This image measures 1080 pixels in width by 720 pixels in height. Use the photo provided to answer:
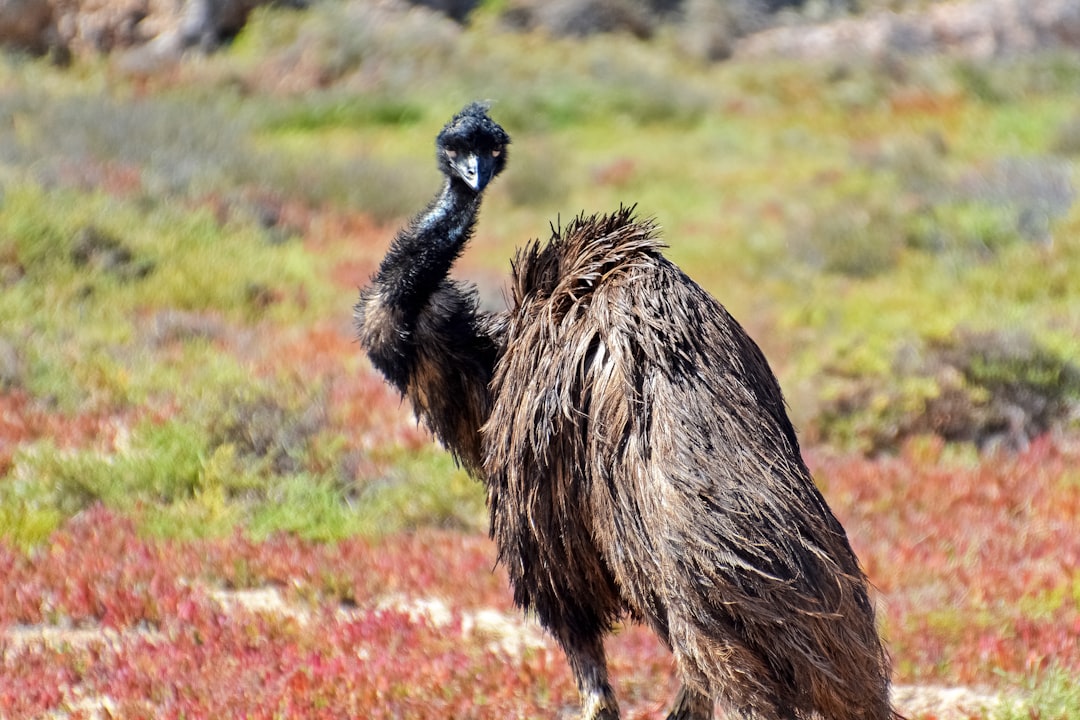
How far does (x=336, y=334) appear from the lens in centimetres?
1033

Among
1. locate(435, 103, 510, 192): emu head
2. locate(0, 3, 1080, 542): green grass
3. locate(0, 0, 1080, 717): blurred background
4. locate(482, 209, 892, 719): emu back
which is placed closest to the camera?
locate(482, 209, 892, 719): emu back

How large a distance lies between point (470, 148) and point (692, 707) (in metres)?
2.17

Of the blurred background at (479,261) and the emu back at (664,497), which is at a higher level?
the emu back at (664,497)

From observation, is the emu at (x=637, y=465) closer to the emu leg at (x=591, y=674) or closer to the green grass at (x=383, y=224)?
the emu leg at (x=591, y=674)

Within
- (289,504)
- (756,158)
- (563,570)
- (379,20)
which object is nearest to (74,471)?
(289,504)

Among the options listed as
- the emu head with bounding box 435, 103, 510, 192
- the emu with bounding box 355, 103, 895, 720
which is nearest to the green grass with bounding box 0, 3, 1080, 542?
the emu head with bounding box 435, 103, 510, 192

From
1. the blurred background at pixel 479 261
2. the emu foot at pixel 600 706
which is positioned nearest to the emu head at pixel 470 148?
the blurred background at pixel 479 261

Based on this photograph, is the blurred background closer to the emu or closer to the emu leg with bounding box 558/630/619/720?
the emu

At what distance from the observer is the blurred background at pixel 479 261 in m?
6.93

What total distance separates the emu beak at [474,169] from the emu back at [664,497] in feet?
1.58

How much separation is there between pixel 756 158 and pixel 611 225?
51.5ft

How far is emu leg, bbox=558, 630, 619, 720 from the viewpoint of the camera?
13.6 ft

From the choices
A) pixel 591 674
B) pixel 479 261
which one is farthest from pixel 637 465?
pixel 479 261

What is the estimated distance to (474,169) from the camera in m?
4.63
